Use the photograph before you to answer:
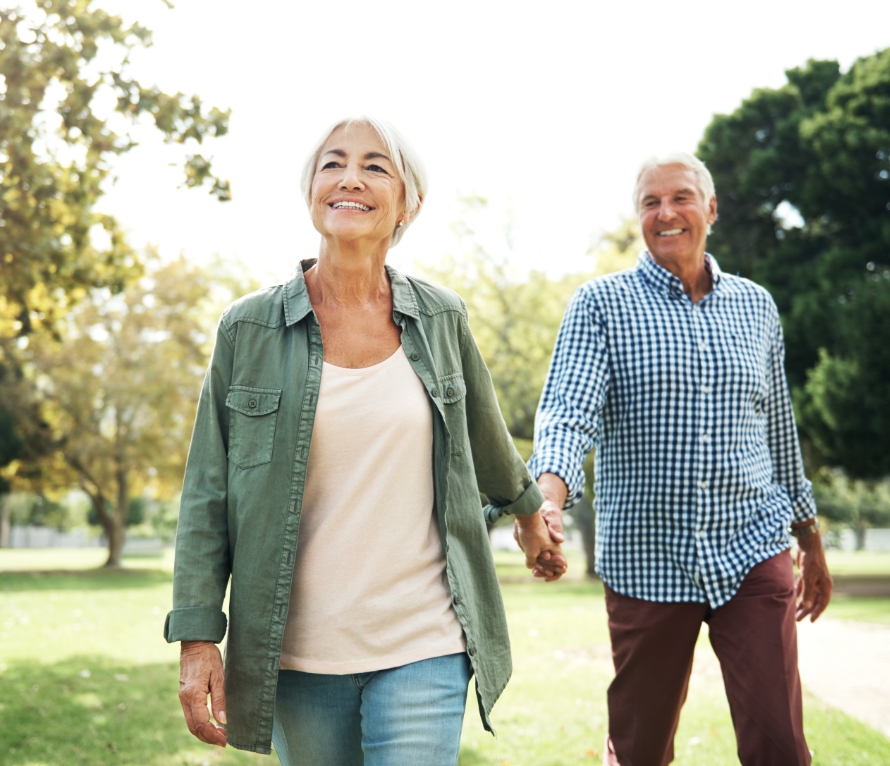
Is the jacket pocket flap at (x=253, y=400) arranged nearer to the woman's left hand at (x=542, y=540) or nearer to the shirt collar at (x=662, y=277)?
the woman's left hand at (x=542, y=540)

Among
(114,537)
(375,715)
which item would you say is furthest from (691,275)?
(114,537)

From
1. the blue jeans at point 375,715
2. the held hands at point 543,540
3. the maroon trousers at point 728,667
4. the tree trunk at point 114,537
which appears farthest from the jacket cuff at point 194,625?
the tree trunk at point 114,537

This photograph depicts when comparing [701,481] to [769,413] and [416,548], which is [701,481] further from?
[416,548]

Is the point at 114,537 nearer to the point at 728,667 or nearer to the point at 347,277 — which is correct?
the point at 728,667

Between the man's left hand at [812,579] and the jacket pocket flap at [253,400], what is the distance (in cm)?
255

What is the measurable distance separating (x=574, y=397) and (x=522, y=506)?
0.70m

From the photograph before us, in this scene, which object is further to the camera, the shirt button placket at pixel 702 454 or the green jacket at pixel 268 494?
the shirt button placket at pixel 702 454

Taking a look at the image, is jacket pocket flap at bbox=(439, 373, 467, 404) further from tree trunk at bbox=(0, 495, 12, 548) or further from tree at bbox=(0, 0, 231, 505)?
tree trunk at bbox=(0, 495, 12, 548)

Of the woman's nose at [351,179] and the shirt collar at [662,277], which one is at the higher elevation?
the woman's nose at [351,179]

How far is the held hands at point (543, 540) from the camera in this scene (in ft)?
10.2

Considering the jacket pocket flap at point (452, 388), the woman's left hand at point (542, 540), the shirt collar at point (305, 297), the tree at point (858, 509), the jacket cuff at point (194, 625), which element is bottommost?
the tree at point (858, 509)

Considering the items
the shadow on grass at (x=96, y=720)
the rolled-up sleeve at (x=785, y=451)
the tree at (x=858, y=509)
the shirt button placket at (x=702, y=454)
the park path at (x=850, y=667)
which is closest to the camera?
the shirt button placket at (x=702, y=454)

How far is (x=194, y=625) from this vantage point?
7.89 feet

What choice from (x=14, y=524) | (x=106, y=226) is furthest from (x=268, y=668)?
(x=14, y=524)
